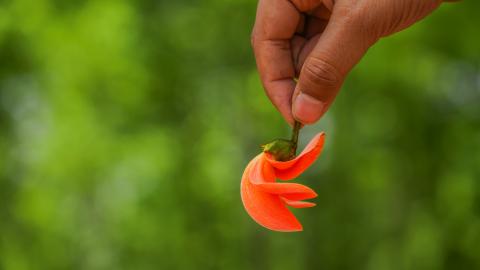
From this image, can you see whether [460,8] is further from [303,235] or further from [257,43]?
[257,43]

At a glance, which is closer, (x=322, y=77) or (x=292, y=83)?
(x=322, y=77)

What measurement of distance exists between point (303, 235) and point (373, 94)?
153 centimetres

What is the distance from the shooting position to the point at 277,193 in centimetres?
116

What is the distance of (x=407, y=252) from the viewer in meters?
6.44

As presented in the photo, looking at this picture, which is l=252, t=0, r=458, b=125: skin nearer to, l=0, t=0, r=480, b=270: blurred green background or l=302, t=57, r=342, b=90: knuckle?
l=302, t=57, r=342, b=90: knuckle

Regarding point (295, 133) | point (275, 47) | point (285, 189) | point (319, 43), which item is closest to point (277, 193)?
point (285, 189)

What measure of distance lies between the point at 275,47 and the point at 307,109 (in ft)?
0.81

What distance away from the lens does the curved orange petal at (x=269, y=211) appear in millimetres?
1153

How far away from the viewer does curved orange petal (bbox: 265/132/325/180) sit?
3.86 feet

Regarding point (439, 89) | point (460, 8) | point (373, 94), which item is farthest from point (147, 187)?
point (460, 8)

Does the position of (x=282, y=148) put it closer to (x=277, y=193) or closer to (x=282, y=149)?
(x=282, y=149)

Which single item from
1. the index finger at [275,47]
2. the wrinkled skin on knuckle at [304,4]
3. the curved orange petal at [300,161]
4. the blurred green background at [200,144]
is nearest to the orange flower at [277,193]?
the curved orange petal at [300,161]

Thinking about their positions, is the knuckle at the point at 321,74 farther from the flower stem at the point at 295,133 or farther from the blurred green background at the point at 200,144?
the blurred green background at the point at 200,144

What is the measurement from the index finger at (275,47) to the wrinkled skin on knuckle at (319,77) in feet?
0.52
